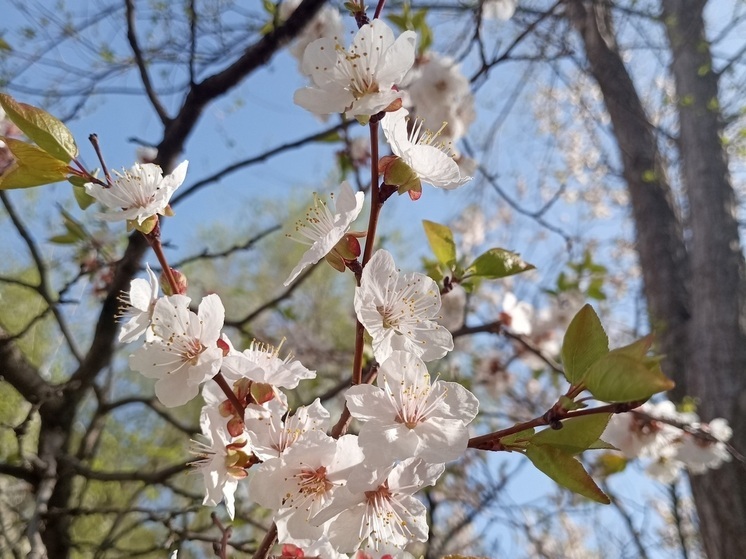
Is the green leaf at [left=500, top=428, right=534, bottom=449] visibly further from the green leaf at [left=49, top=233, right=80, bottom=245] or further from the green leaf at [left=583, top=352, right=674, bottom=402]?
the green leaf at [left=49, top=233, right=80, bottom=245]

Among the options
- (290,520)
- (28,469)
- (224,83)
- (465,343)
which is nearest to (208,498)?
(290,520)

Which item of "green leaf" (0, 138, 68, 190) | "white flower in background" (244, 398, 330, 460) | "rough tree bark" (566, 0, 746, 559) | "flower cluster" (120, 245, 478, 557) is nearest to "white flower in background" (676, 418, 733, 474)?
"rough tree bark" (566, 0, 746, 559)

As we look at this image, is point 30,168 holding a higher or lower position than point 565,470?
higher

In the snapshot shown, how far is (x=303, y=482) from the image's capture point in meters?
0.49

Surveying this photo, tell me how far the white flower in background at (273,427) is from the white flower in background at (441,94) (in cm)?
88

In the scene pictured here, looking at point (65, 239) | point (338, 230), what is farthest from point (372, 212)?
point (65, 239)

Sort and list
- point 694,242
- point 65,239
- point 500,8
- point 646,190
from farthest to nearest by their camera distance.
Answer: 1. point 646,190
2. point 694,242
3. point 500,8
4. point 65,239

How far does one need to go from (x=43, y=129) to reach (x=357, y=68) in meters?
0.28

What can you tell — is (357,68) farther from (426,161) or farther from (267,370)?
(267,370)

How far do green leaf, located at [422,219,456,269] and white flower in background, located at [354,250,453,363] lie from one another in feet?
0.44

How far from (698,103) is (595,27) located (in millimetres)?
497

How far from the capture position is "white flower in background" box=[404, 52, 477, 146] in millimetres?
1238

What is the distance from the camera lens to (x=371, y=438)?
43cm

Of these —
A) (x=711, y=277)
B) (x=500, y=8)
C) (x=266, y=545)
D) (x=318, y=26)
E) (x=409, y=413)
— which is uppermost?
(x=500, y=8)
